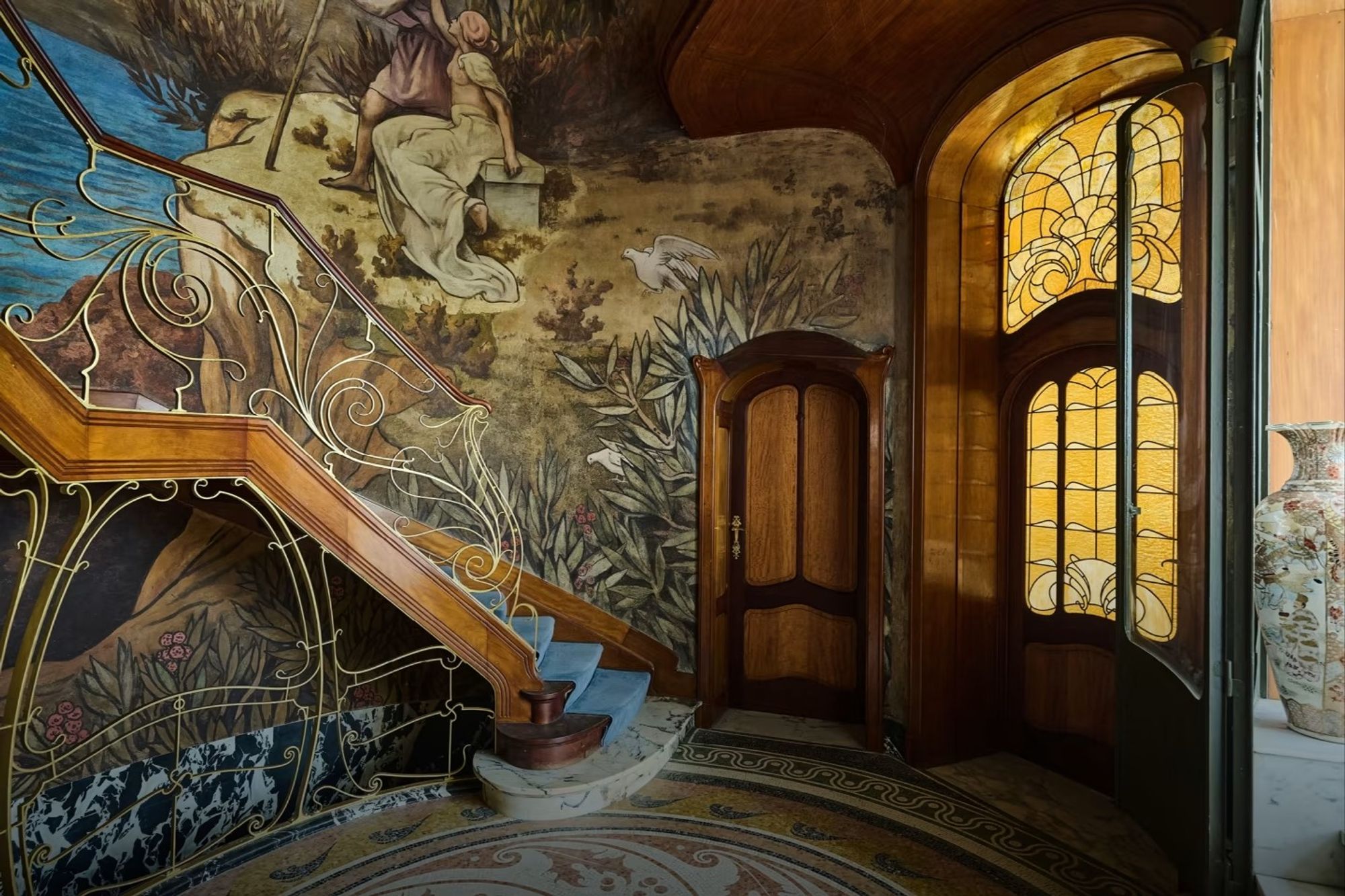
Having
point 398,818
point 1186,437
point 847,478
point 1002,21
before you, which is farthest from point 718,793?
point 1002,21

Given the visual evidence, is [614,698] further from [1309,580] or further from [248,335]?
[1309,580]

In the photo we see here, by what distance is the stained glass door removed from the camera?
2410 mm

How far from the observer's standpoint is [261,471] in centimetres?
306

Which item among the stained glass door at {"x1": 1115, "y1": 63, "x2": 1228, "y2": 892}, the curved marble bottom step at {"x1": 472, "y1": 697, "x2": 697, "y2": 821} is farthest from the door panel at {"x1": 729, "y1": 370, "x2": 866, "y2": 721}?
the stained glass door at {"x1": 1115, "y1": 63, "x2": 1228, "y2": 892}

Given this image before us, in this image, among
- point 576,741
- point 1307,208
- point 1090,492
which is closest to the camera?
point 1307,208

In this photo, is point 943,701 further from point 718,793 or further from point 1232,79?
point 1232,79

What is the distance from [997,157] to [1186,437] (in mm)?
2224

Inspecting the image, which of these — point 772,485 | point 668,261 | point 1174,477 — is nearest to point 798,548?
point 772,485

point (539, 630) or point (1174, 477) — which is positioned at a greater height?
point (1174, 477)

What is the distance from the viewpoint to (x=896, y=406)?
4.47 meters

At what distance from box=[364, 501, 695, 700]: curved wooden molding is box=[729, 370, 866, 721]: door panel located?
1.68 feet

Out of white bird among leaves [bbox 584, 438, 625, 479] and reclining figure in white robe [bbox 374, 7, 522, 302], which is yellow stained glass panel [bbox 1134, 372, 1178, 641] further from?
reclining figure in white robe [bbox 374, 7, 522, 302]

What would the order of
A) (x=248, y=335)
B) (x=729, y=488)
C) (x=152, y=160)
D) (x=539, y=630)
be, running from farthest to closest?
(x=729, y=488)
(x=539, y=630)
(x=248, y=335)
(x=152, y=160)

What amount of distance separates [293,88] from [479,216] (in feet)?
4.33
